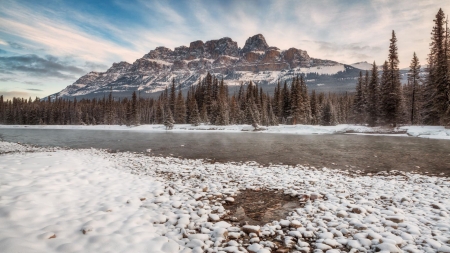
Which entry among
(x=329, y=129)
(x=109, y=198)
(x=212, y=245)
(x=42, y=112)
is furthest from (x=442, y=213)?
(x=42, y=112)

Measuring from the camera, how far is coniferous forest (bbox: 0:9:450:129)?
121 feet

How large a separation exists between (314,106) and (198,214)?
7994cm

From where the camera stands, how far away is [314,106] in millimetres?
78000

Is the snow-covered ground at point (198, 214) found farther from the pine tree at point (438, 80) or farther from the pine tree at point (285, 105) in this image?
the pine tree at point (285, 105)

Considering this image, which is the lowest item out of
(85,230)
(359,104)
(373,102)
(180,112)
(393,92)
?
(85,230)

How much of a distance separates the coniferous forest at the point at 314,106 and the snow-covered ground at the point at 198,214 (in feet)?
122

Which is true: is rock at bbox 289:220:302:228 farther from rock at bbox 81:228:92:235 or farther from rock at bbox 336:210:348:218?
rock at bbox 81:228:92:235

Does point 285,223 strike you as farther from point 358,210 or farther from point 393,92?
point 393,92

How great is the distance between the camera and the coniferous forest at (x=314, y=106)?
36.8m

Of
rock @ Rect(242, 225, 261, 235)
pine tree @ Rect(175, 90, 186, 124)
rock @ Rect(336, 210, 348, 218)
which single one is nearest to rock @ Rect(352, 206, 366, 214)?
rock @ Rect(336, 210, 348, 218)

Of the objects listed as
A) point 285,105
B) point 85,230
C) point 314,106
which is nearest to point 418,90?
point 314,106

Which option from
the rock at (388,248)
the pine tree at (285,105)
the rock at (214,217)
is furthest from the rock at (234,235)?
the pine tree at (285,105)

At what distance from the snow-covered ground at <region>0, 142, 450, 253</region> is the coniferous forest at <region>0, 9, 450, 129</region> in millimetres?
37318

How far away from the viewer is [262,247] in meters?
4.18
